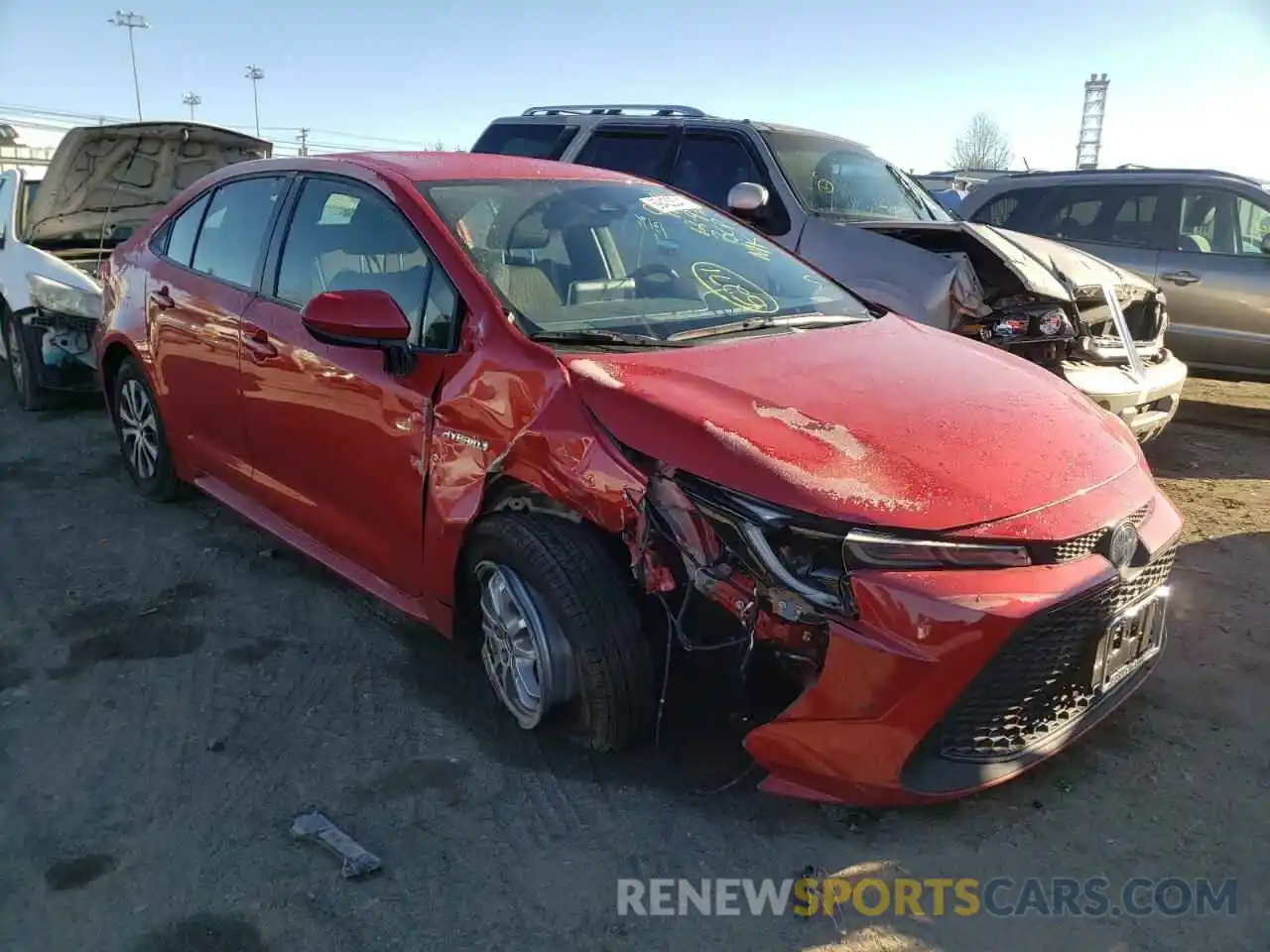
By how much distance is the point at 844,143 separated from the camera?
23.0ft

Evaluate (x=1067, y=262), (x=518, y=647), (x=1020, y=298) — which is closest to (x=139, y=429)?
(x=518, y=647)

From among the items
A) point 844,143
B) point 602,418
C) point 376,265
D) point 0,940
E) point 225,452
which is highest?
point 844,143

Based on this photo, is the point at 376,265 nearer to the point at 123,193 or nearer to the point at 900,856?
the point at 900,856

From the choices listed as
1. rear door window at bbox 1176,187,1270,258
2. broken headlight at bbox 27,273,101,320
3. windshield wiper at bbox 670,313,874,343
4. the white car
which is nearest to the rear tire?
the white car

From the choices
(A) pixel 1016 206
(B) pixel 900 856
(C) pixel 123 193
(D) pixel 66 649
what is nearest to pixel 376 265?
(D) pixel 66 649

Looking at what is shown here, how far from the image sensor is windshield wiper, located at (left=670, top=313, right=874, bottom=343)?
326 centimetres

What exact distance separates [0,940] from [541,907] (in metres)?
1.24

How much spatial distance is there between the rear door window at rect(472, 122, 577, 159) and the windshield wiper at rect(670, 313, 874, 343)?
410 centimetres

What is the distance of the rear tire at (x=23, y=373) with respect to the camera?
6.87 meters

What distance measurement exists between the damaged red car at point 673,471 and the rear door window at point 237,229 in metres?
0.03

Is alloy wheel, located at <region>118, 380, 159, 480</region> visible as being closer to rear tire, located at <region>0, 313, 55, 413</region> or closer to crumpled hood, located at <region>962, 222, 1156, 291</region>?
rear tire, located at <region>0, 313, 55, 413</region>

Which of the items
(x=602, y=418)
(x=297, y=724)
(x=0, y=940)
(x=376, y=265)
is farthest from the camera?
(x=376, y=265)

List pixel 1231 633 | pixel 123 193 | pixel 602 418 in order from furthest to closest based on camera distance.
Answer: pixel 123 193
pixel 1231 633
pixel 602 418

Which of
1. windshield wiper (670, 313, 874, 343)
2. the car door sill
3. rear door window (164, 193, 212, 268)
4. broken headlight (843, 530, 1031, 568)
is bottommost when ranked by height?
the car door sill
